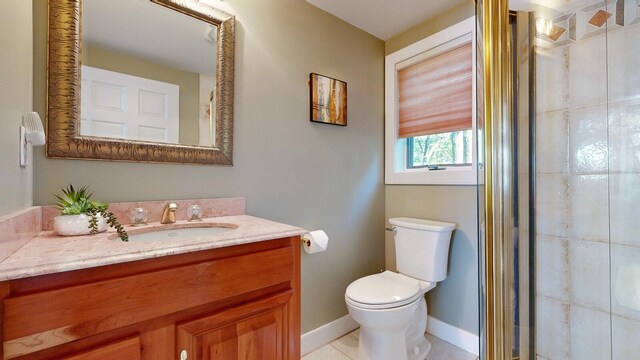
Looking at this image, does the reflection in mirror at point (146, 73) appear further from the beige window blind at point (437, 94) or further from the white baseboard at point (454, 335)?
the white baseboard at point (454, 335)

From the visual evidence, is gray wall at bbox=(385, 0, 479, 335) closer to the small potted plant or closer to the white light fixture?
the small potted plant

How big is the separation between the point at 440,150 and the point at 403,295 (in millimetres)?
1129

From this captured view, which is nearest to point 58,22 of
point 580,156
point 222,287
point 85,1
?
point 85,1

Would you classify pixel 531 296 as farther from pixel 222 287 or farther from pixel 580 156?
pixel 222 287

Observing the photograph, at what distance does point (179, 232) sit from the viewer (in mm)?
1197

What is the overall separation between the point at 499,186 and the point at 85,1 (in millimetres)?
1834

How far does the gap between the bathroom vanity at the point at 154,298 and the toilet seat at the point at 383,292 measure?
1.57 ft

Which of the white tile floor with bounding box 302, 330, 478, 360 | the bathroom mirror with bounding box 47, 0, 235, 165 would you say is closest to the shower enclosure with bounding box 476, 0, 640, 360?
the white tile floor with bounding box 302, 330, 478, 360

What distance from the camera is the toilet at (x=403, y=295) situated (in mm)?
1371

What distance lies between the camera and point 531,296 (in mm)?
1306

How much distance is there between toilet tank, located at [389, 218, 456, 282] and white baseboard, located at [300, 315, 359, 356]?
1.82 feet

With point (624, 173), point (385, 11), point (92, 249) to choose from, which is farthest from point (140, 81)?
point (624, 173)

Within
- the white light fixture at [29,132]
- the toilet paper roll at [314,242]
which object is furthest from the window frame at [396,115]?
the white light fixture at [29,132]

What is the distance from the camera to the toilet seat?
136cm
